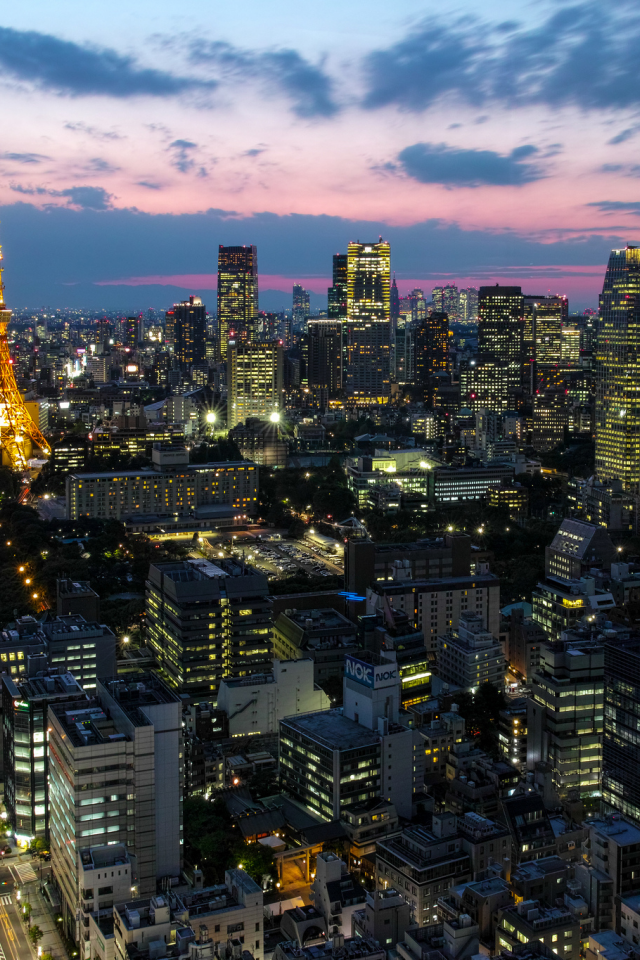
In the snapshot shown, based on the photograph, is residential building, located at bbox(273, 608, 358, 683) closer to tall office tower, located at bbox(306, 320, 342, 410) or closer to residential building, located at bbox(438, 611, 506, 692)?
residential building, located at bbox(438, 611, 506, 692)

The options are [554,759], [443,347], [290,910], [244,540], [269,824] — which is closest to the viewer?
[290,910]

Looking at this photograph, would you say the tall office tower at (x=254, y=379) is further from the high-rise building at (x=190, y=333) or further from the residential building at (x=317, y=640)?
the residential building at (x=317, y=640)

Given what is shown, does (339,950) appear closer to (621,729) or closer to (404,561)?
(621,729)

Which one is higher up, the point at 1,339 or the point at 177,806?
the point at 1,339

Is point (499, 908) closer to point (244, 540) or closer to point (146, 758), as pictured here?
point (146, 758)

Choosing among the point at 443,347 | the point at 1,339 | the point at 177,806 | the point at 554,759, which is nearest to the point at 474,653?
the point at 554,759

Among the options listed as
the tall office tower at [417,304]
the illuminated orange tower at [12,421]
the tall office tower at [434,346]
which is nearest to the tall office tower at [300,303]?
the tall office tower at [417,304]

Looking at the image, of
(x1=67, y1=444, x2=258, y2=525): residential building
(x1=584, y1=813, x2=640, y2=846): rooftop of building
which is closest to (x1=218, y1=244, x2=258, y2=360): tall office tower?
(x1=67, y1=444, x2=258, y2=525): residential building
